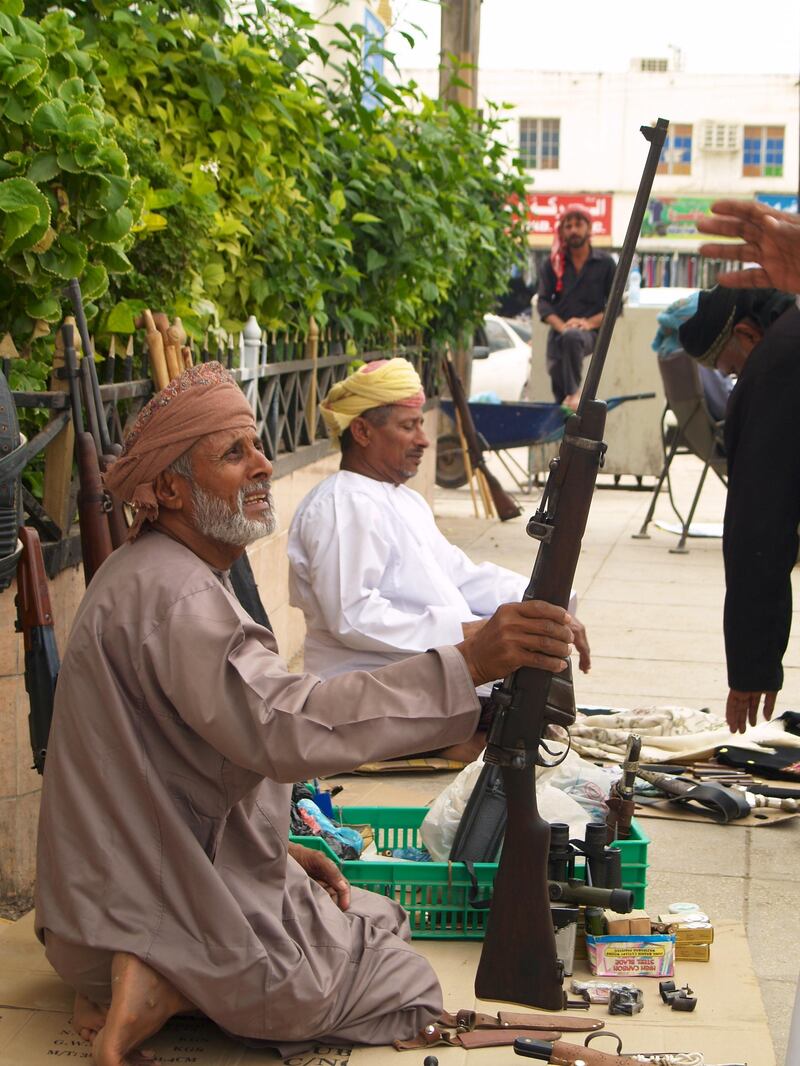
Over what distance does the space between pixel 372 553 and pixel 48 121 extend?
225 cm

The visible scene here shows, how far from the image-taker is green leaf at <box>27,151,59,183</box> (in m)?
3.96

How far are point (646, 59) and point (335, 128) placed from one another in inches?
2098

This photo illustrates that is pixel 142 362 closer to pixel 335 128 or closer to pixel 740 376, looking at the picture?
pixel 740 376

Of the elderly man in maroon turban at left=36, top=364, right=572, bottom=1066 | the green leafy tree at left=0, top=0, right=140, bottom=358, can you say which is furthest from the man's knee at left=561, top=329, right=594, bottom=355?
the elderly man in maroon turban at left=36, top=364, right=572, bottom=1066

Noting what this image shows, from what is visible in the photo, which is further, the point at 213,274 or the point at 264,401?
the point at 264,401

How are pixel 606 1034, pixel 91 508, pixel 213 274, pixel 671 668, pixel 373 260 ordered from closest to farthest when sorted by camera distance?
pixel 606 1034 → pixel 91 508 → pixel 213 274 → pixel 671 668 → pixel 373 260

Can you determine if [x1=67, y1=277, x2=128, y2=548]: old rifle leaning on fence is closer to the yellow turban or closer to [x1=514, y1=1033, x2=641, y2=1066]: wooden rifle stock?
the yellow turban

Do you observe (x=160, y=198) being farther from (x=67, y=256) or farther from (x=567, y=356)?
(x=567, y=356)

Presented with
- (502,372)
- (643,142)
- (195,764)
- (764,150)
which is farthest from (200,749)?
(764,150)

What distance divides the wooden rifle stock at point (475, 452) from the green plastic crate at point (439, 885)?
810cm

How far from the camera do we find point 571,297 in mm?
13109

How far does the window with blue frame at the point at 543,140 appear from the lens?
5044 cm

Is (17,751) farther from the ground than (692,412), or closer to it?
closer to it

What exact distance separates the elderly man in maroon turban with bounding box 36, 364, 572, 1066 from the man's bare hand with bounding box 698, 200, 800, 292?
3.13 feet
